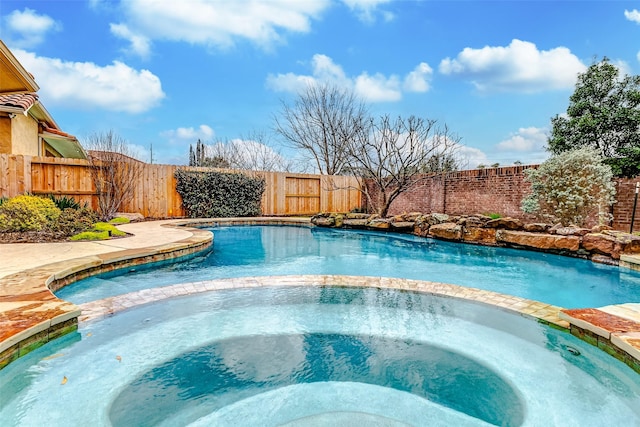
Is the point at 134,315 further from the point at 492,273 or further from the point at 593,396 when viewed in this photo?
the point at 492,273

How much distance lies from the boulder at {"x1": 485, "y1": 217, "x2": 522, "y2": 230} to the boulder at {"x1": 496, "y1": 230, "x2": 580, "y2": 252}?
7.2 inches

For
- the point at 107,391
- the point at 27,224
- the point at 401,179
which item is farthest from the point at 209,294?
the point at 401,179

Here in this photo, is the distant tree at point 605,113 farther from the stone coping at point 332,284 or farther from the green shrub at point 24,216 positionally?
the green shrub at point 24,216

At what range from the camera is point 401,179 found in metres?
12.1

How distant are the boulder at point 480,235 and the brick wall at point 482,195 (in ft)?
7.56

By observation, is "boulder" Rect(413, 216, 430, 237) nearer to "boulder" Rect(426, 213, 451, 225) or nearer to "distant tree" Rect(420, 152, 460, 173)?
"boulder" Rect(426, 213, 451, 225)

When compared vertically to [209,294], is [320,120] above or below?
above

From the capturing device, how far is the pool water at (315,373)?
2.08m

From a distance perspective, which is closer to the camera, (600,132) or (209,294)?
(209,294)

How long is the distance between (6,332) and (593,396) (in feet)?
12.7

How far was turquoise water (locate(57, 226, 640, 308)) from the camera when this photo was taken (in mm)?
4430

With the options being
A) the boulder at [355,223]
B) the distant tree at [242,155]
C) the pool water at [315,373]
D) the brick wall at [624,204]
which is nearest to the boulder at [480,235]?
the brick wall at [624,204]

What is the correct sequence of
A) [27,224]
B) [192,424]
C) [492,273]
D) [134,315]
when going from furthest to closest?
[27,224], [492,273], [134,315], [192,424]

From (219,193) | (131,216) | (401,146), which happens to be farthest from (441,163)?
(131,216)
